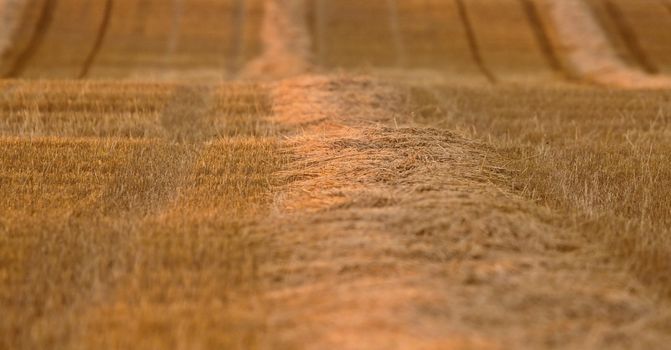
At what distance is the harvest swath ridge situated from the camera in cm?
443

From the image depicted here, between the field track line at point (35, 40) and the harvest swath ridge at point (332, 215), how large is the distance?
9242mm

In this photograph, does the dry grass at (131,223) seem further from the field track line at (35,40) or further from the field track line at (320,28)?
the field track line at (320,28)

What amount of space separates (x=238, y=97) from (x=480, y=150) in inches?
167

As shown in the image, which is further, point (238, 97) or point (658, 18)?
point (658, 18)

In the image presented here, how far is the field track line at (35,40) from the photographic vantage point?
21344mm

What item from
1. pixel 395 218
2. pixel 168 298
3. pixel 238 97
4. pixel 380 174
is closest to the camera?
pixel 168 298

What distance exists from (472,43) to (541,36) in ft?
7.33

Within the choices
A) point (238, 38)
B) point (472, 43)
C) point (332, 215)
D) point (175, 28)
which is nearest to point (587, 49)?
point (472, 43)

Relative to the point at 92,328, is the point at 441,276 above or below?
above

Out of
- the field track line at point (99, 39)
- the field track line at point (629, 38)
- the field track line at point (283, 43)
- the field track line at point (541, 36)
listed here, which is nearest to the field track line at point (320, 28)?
the field track line at point (283, 43)

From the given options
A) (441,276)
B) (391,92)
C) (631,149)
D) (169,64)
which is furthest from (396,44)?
(441,276)

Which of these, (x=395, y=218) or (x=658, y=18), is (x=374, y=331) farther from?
(x=658, y=18)

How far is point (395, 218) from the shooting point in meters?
5.85

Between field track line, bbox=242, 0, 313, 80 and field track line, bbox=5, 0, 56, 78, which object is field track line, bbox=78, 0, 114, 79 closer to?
field track line, bbox=5, 0, 56, 78
